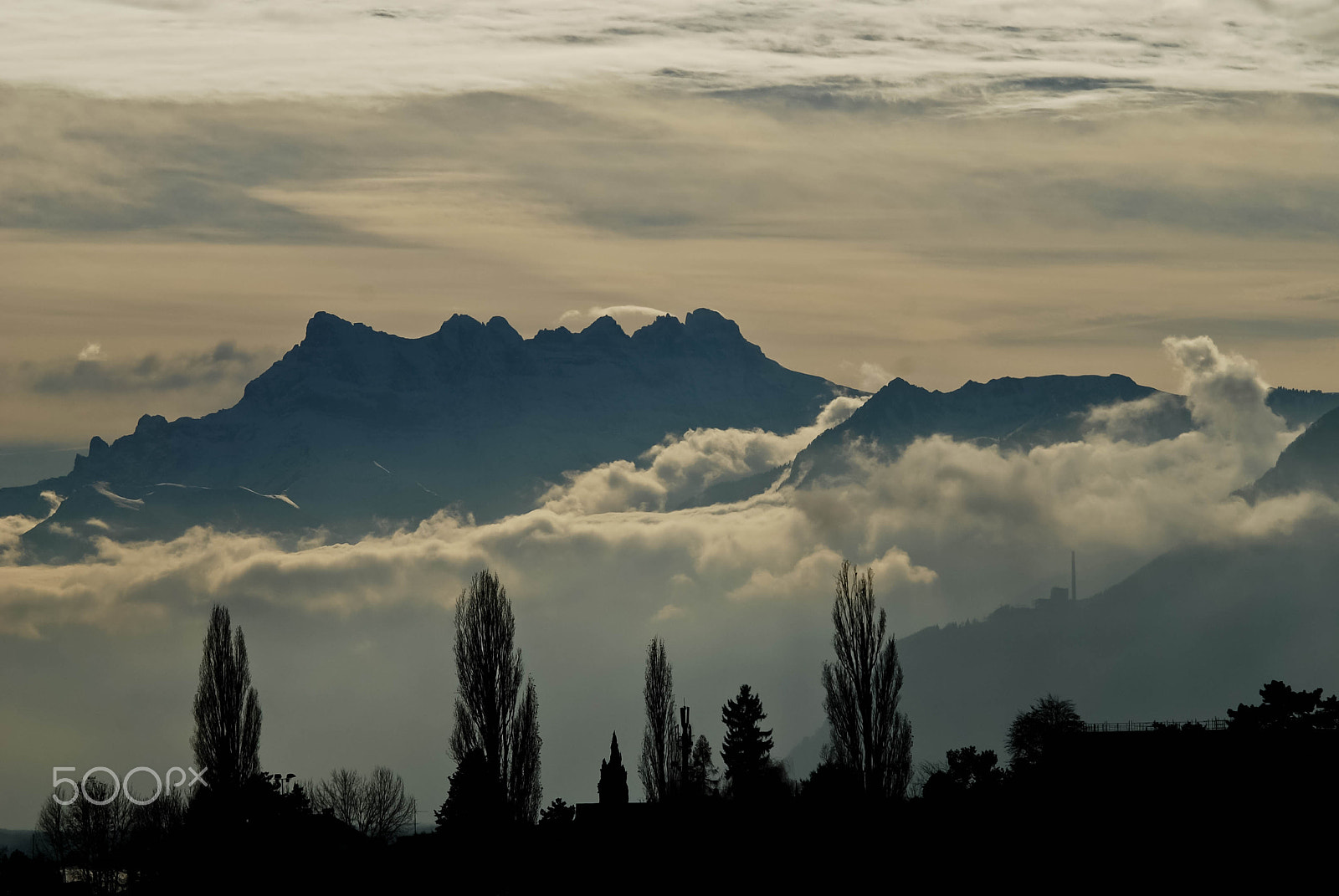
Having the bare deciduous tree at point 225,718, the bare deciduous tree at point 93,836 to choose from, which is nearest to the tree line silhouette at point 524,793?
the bare deciduous tree at point 225,718

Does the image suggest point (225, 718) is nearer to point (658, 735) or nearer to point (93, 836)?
point (93, 836)

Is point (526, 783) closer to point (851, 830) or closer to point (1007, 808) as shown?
point (851, 830)

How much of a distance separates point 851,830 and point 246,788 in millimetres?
37653

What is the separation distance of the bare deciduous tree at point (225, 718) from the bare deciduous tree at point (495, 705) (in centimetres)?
1323

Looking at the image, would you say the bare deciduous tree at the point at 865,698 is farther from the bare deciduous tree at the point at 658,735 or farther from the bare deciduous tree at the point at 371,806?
the bare deciduous tree at the point at 371,806

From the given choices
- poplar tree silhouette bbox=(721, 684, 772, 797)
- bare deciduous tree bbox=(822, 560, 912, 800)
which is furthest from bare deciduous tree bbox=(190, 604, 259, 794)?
poplar tree silhouette bbox=(721, 684, 772, 797)

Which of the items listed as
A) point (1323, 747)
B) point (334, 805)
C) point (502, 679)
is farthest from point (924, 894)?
point (334, 805)

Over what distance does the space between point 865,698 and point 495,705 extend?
88.4 feet

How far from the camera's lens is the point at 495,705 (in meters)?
103

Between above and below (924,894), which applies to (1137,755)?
above

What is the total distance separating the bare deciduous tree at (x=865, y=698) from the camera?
109 metres

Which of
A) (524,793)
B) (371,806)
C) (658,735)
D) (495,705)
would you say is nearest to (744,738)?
(658,735)

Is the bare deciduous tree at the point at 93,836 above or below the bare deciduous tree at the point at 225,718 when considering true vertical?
below

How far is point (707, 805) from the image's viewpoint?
4368 inches
